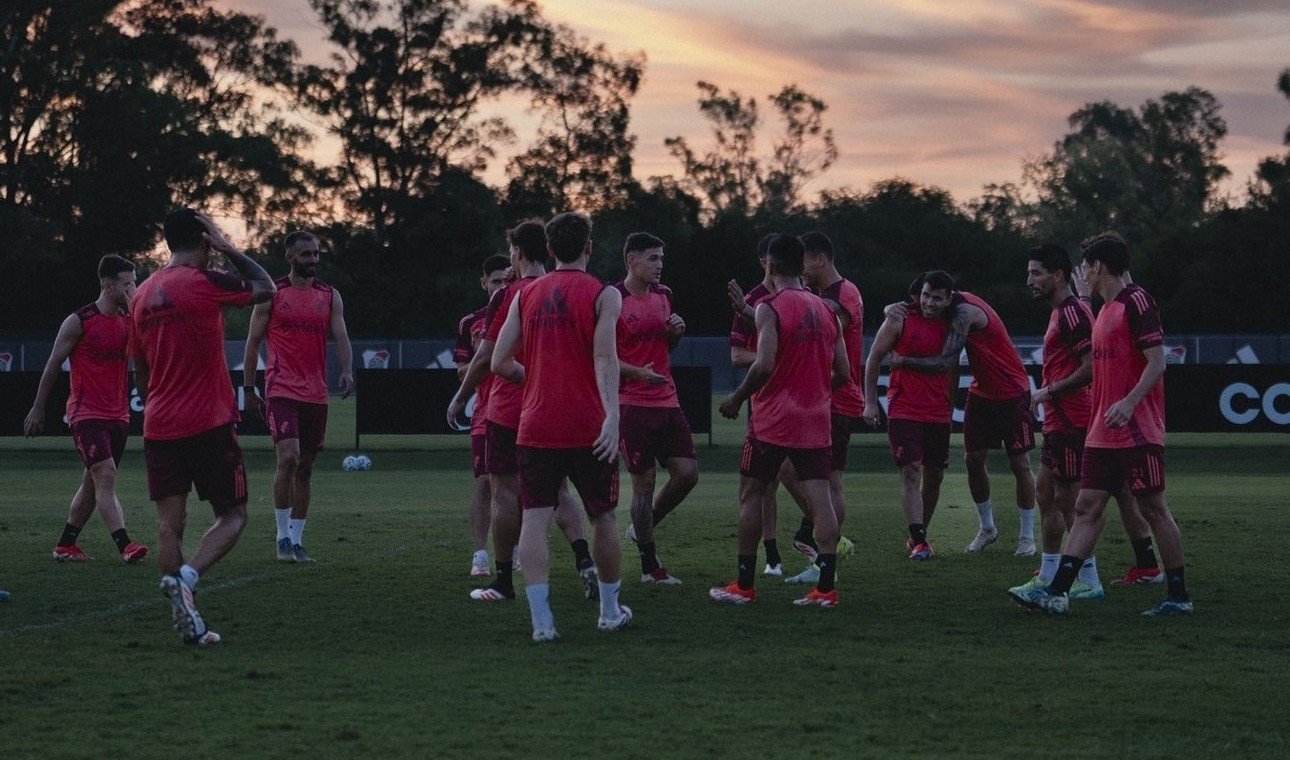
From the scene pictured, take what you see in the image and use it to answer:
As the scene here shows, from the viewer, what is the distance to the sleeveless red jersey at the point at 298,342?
12555mm

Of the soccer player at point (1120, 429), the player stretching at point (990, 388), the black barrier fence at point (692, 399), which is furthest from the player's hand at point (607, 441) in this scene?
the black barrier fence at point (692, 399)

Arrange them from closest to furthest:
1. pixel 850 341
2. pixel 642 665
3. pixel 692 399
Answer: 1. pixel 642 665
2. pixel 850 341
3. pixel 692 399

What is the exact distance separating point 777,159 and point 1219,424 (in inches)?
2348

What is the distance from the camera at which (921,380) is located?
13000 mm

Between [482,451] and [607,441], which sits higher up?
[607,441]

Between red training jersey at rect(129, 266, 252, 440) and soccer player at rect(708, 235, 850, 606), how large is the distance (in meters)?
2.85

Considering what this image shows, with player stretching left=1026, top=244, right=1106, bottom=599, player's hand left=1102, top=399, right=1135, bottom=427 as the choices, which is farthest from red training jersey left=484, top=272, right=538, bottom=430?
player's hand left=1102, top=399, right=1135, bottom=427

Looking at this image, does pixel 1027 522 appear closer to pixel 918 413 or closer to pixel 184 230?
pixel 918 413

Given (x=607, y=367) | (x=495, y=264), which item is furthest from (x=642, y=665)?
(x=495, y=264)

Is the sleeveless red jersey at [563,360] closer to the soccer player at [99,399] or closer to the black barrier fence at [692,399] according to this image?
the soccer player at [99,399]

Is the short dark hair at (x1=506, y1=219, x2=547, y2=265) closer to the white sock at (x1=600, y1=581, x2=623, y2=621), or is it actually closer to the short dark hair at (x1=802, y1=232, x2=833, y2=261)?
the white sock at (x1=600, y1=581, x2=623, y2=621)

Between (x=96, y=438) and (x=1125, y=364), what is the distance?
24.3 ft

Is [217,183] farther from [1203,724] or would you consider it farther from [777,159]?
[1203,724]

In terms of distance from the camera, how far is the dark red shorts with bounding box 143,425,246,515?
8758 mm
